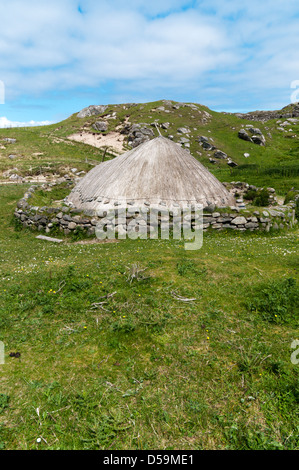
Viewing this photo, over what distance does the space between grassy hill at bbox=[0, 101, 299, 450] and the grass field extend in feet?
0.07

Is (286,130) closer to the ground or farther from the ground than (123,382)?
farther from the ground

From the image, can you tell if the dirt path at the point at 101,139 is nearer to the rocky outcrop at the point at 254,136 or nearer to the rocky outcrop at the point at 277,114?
the rocky outcrop at the point at 254,136

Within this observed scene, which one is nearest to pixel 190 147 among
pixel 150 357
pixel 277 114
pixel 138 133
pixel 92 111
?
pixel 138 133

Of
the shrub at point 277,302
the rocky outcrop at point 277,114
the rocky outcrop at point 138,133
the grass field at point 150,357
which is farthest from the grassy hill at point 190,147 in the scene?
the grass field at point 150,357

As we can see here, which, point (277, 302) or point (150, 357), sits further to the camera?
point (277, 302)

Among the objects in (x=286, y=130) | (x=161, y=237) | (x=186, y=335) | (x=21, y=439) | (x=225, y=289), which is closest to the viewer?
(x=21, y=439)

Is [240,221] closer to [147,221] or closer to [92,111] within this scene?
[147,221]

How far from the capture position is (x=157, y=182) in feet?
55.4

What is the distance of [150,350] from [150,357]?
221 mm

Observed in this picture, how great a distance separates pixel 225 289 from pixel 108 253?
5854mm

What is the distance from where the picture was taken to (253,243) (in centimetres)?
1335

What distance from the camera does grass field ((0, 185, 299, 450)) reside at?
3.93m
